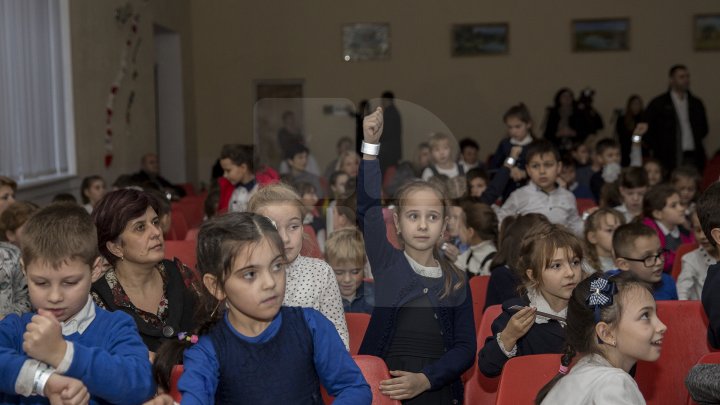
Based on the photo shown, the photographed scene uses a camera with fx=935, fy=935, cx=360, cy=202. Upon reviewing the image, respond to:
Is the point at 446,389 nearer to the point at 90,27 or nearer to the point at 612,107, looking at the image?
the point at 90,27

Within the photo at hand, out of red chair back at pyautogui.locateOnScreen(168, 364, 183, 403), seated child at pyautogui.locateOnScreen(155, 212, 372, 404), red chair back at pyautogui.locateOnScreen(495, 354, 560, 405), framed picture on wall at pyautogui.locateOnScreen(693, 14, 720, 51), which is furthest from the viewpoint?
framed picture on wall at pyautogui.locateOnScreen(693, 14, 720, 51)

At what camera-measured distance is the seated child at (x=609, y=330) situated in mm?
2549

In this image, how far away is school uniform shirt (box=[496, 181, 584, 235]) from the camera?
5.86 meters

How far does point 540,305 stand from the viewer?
3.33m

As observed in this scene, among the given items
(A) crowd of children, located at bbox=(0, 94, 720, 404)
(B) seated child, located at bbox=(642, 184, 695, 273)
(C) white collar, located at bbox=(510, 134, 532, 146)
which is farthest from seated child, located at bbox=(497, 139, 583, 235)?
(C) white collar, located at bbox=(510, 134, 532, 146)

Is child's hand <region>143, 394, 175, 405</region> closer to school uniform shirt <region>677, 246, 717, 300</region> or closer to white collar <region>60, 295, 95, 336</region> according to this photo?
white collar <region>60, 295, 95, 336</region>

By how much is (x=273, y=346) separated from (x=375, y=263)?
0.97 m

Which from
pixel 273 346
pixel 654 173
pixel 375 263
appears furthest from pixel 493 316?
pixel 654 173

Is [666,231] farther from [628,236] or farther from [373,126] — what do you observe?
[373,126]

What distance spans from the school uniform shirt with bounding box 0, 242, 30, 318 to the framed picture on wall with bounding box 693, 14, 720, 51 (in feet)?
39.9

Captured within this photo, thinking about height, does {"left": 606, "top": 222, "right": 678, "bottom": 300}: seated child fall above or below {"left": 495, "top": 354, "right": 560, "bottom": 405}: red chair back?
above

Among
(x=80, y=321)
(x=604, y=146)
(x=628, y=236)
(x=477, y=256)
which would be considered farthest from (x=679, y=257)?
(x=604, y=146)

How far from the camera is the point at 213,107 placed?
14531 mm

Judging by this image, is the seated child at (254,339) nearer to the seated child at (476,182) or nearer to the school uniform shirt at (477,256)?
the school uniform shirt at (477,256)
